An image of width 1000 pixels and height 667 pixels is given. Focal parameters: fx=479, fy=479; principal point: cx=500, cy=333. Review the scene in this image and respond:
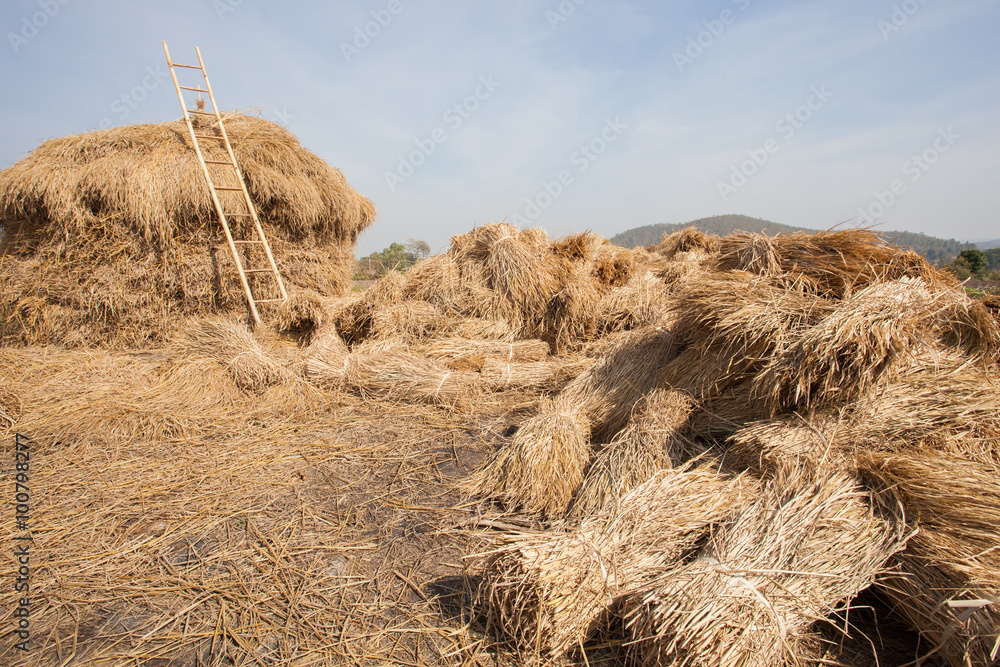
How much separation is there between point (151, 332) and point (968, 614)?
8.04 m

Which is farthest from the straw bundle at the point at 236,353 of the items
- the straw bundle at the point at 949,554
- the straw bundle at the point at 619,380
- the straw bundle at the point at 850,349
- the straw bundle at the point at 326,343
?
the straw bundle at the point at 949,554

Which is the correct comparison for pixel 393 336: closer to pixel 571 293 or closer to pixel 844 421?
pixel 571 293

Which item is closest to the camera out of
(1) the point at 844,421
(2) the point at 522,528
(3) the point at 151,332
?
(1) the point at 844,421

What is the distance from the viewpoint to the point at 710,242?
8539mm

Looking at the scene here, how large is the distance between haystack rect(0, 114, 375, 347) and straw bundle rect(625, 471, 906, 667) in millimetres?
6805

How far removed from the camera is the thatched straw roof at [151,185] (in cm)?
610

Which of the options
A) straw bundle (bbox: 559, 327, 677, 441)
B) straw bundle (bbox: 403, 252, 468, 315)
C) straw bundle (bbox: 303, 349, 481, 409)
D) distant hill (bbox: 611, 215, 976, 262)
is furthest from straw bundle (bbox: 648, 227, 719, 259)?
distant hill (bbox: 611, 215, 976, 262)

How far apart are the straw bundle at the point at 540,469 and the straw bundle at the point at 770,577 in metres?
0.98

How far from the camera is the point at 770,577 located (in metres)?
1.74

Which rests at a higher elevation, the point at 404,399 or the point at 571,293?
the point at 571,293

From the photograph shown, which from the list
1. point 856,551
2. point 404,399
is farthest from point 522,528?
point 404,399

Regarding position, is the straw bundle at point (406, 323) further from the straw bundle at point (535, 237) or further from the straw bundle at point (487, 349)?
the straw bundle at point (535, 237)

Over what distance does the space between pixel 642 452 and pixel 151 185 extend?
686 cm

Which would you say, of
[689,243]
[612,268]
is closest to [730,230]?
[689,243]
